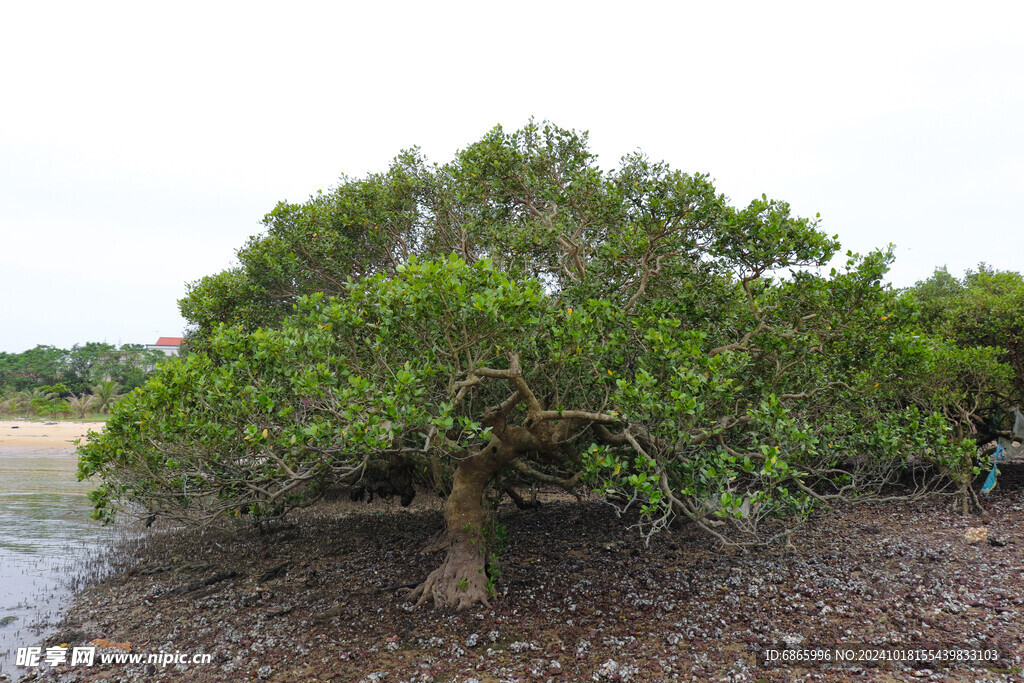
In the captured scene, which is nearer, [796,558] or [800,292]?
[800,292]

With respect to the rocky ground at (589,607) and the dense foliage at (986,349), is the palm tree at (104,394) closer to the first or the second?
the rocky ground at (589,607)

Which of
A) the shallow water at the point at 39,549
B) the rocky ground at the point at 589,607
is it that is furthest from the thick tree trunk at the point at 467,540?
the shallow water at the point at 39,549

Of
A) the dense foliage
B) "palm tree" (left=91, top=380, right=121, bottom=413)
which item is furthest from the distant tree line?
the dense foliage

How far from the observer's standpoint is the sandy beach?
4862cm

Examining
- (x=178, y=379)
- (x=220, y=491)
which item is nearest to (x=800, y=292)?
(x=178, y=379)

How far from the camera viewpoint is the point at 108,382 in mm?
64188

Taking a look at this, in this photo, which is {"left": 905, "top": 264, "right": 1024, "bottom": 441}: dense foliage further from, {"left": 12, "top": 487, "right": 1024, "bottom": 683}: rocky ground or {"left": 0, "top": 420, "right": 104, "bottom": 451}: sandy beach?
{"left": 0, "top": 420, "right": 104, "bottom": 451}: sandy beach

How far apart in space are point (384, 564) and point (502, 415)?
6.37 meters

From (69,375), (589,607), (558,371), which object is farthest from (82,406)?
(558,371)

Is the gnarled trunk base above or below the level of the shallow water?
above

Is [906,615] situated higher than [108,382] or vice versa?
[108,382]

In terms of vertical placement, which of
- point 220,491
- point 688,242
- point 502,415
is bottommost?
point 220,491

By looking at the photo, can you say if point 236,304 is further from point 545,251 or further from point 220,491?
point 545,251

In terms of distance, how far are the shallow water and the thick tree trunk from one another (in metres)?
7.52
